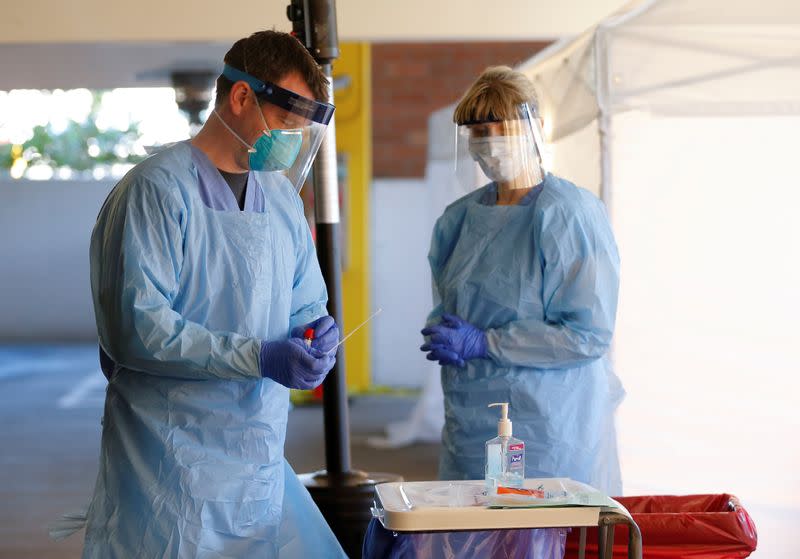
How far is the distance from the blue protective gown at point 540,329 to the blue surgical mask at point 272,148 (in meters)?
0.63

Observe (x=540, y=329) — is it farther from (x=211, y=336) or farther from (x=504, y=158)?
(x=211, y=336)

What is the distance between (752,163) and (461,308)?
1.23m

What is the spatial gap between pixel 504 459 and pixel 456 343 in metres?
0.47

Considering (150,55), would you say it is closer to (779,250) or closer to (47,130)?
(779,250)

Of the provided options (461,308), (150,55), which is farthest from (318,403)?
(461,308)

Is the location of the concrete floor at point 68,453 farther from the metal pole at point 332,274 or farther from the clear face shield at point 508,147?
the clear face shield at point 508,147

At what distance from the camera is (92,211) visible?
40.8ft

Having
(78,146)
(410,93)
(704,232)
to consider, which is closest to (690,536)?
(704,232)

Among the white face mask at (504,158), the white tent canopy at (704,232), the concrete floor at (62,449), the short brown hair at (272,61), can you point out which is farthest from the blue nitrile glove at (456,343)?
the concrete floor at (62,449)

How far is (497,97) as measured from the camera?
2383mm

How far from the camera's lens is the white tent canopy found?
3127mm

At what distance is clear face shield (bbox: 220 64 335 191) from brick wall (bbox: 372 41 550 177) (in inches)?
268

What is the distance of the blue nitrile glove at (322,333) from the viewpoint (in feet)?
6.41

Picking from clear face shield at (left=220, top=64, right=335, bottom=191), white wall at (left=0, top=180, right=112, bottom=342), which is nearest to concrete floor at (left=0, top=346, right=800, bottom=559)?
clear face shield at (left=220, top=64, right=335, bottom=191)
